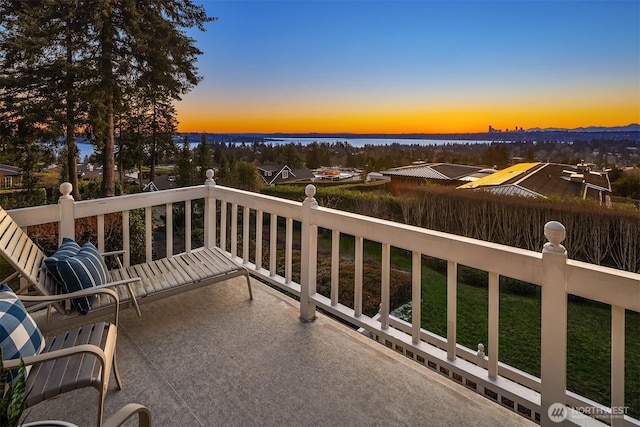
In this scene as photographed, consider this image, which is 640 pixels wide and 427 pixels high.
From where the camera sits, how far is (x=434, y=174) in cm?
714

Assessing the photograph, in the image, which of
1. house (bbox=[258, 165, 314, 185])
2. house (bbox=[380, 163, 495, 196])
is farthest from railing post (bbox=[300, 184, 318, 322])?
house (bbox=[380, 163, 495, 196])

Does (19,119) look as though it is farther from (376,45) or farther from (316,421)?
(316,421)

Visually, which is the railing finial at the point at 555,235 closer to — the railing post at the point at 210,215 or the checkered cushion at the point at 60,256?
the checkered cushion at the point at 60,256

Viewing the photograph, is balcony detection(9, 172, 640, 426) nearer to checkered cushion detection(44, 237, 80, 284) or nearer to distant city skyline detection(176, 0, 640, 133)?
checkered cushion detection(44, 237, 80, 284)

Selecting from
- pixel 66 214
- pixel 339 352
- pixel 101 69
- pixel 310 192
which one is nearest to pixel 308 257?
pixel 310 192

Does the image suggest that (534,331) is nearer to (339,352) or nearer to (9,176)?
(339,352)

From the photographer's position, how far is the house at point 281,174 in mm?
7066

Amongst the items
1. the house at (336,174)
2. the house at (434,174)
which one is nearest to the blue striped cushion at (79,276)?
the house at (336,174)

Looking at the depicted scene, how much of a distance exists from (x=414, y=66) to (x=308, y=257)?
7.50 meters

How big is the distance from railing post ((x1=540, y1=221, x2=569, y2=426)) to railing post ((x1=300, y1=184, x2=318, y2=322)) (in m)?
1.57

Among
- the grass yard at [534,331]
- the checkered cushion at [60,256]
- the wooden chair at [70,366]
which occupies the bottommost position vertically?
the grass yard at [534,331]

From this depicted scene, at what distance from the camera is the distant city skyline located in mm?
5914

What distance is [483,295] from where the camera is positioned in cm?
656

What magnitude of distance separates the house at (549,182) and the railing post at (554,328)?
426cm
